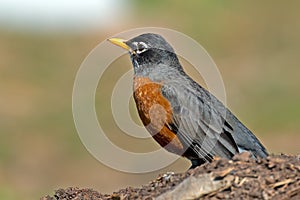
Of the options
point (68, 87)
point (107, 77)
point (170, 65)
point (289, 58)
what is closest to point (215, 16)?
point (289, 58)

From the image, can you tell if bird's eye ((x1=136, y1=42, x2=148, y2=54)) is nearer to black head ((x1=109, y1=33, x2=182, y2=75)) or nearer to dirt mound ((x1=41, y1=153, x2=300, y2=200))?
black head ((x1=109, y1=33, x2=182, y2=75))

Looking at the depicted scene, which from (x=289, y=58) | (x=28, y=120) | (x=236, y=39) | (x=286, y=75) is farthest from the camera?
(x=236, y=39)

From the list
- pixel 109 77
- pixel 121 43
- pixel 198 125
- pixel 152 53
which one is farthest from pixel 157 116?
pixel 109 77

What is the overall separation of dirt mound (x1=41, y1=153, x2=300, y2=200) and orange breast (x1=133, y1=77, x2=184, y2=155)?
1984mm

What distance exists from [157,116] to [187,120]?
1.17 ft

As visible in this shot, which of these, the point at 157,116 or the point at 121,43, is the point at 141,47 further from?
the point at 157,116

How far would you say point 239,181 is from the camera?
741 centimetres

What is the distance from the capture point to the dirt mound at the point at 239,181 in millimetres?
7332

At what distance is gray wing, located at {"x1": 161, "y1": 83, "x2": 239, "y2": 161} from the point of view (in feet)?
32.5

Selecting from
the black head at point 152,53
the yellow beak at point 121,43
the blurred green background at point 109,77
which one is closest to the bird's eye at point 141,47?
the black head at point 152,53

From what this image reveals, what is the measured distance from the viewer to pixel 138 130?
15055 millimetres

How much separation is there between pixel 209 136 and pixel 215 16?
86.0ft

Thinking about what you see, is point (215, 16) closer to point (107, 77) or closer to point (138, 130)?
point (107, 77)

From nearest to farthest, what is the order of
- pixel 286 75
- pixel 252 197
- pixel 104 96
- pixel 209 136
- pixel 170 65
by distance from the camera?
1. pixel 252 197
2. pixel 209 136
3. pixel 170 65
4. pixel 104 96
5. pixel 286 75
